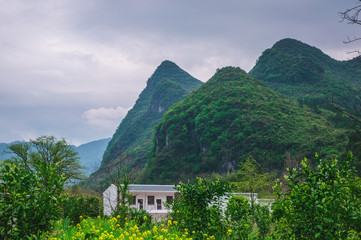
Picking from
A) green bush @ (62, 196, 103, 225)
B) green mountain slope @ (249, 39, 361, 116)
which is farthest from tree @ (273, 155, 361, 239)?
green mountain slope @ (249, 39, 361, 116)

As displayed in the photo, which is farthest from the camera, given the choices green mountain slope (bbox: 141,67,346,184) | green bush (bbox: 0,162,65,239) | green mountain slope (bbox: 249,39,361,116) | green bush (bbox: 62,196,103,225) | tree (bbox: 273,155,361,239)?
green mountain slope (bbox: 249,39,361,116)

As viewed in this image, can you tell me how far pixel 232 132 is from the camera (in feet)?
192

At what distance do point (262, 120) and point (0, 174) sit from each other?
178 feet

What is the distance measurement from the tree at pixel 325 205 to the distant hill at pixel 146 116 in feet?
275

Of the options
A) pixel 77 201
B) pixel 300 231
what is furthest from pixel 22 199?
pixel 77 201

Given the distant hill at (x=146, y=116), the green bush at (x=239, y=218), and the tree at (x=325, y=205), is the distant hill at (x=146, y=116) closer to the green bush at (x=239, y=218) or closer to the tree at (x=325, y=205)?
the green bush at (x=239, y=218)

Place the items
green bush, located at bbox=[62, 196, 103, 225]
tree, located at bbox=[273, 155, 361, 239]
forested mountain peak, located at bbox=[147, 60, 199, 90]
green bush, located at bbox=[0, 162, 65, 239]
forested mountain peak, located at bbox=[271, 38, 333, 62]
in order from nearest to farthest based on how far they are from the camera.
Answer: tree, located at bbox=[273, 155, 361, 239], green bush, located at bbox=[0, 162, 65, 239], green bush, located at bbox=[62, 196, 103, 225], forested mountain peak, located at bbox=[271, 38, 333, 62], forested mountain peak, located at bbox=[147, 60, 199, 90]

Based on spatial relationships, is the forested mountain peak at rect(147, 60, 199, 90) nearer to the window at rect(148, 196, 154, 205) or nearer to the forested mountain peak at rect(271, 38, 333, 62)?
the forested mountain peak at rect(271, 38, 333, 62)

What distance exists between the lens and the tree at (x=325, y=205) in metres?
4.18

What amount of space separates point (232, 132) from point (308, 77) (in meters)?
40.5

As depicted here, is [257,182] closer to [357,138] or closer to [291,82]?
[357,138]

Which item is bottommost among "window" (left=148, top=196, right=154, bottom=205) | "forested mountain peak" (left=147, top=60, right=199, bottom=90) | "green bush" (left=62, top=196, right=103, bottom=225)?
"window" (left=148, top=196, right=154, bottom=205)

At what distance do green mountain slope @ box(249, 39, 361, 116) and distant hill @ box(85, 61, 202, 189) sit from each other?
121 feet

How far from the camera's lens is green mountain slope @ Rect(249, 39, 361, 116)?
69.9 metres
